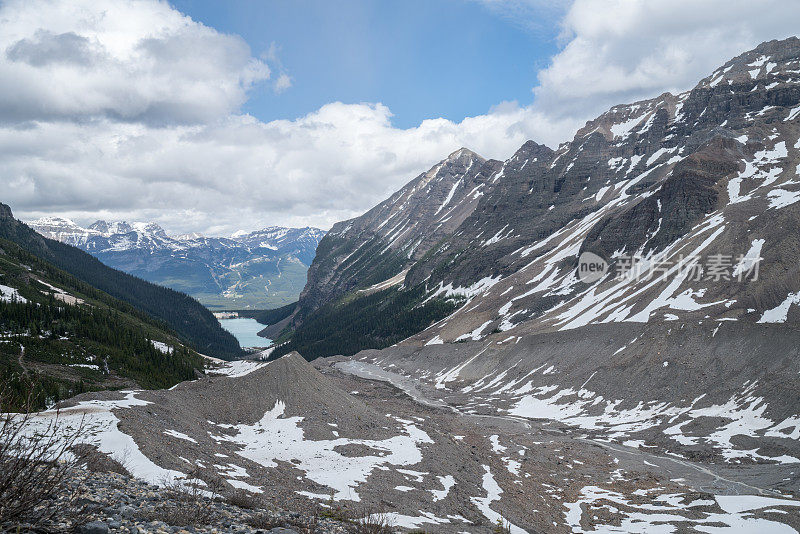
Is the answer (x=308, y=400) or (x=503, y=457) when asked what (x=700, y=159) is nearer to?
(x=503, y=457)

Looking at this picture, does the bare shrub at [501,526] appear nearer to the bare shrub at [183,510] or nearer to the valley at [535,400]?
the valley at [535,400]

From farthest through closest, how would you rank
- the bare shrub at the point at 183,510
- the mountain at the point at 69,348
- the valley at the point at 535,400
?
the mountain at the point at 69,348
the valley at the point at 535,400
the bare shrub at the point at 183,510

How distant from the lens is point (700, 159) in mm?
123812

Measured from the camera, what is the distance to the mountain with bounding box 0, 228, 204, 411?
52688 mm

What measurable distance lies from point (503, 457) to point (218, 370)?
70.8m

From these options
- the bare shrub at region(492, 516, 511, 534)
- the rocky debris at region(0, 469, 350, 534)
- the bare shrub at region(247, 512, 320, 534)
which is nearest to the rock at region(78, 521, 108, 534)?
the rocky debris at region(0, 469, 350, 534)

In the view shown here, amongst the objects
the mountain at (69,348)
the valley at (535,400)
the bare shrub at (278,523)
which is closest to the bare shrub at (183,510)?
the valley at (535,400)

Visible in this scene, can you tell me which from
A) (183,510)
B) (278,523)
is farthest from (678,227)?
(183,510)

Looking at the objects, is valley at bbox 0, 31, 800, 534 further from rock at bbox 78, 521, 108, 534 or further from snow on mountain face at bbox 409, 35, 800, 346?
snow on mountain face at bbox 409, 35, 800, 346

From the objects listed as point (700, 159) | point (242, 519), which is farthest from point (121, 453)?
point (700, 159)

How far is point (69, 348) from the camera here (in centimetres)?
6419

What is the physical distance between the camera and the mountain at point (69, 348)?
52688 mm

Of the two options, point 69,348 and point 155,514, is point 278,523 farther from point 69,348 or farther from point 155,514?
point 69,348

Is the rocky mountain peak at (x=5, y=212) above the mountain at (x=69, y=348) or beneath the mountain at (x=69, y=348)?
above
